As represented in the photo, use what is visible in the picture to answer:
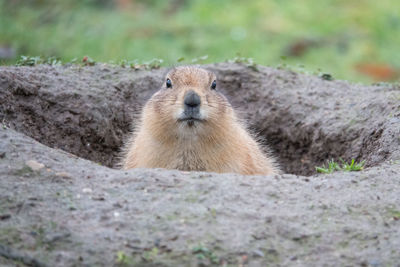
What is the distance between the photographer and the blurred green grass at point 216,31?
12.6m

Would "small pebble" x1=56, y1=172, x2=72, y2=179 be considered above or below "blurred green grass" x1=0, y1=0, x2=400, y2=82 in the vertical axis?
below

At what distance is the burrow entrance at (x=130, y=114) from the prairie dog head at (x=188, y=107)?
1.09 m

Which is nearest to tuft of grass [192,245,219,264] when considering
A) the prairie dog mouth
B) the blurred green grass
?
the prairie dog mouth

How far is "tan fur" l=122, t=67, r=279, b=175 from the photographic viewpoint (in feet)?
19.9

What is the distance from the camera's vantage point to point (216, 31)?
45.8 feet

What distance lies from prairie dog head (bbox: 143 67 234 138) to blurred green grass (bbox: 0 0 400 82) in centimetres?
533

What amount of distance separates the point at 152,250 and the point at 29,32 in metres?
9.52

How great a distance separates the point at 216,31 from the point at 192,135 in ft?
27.1

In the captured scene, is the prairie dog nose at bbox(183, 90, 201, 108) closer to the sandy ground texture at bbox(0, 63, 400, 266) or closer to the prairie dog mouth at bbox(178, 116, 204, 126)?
the prairie dog mouth at bbox(178, 116, 204, 126)

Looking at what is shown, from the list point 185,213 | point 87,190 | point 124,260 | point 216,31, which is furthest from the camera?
point 216,31

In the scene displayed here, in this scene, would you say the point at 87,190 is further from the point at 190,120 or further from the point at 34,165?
the point at 190,120

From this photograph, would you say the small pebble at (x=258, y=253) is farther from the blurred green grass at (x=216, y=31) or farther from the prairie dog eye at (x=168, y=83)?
the blurred green grass at (x=216, y=31)

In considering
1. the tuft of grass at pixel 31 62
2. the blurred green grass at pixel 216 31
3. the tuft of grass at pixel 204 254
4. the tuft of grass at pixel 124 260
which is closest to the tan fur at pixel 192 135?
the tuft of grass at pixel 31 62

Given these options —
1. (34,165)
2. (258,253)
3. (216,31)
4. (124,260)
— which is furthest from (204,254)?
(216,31)
